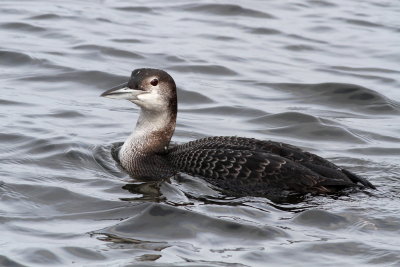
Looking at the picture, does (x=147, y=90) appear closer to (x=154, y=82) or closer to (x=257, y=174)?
(x=154, y=82)

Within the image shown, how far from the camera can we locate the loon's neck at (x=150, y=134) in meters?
9.70

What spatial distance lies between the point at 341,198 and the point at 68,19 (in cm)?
847

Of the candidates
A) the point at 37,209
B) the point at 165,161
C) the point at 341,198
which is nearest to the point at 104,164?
the point at 165,161

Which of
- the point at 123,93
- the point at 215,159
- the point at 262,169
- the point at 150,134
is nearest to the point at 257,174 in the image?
the point at 262,169

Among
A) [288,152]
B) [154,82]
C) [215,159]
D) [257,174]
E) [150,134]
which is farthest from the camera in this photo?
[150,134]

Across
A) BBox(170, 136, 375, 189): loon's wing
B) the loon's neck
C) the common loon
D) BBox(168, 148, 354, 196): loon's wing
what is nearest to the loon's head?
the common loon

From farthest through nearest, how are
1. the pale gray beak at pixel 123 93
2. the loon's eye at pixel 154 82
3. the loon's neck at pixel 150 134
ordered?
the loon's neck at pixel 150 134, the loon's eye at pixel 154 82, the pale gray beak at pixel 123 93

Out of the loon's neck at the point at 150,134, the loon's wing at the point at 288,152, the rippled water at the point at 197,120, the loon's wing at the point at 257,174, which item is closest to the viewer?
the rippled water at the point at 197,120

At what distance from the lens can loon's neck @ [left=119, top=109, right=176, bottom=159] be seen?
9695 mm

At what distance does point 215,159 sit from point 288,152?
0.66 m

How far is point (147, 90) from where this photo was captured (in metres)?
9.47

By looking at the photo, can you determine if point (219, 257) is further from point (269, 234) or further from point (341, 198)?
point (341, 198)

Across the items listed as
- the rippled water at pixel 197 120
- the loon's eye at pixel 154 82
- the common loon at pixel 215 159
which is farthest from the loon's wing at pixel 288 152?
the loon's eye at pixel 154 82

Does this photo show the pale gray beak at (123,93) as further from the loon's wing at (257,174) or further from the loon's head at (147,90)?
the loon's wing at (257,174)
